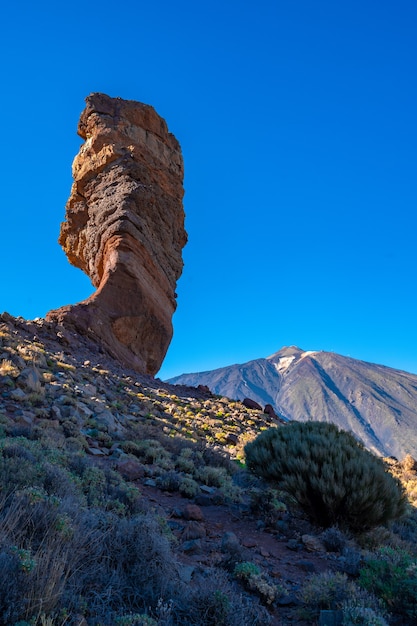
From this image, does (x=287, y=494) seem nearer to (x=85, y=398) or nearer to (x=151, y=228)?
(x=85, y=398)

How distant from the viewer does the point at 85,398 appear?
1106cm

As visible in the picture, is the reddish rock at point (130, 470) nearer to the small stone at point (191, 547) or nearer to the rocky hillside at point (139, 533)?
the rocky hillside at point (139, 533)

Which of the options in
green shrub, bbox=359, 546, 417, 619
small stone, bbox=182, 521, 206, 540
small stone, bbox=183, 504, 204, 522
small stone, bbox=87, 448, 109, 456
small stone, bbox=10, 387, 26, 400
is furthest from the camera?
small stone, bbox=10, 387, 26, 400

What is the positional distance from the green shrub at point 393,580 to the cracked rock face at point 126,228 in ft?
54.1

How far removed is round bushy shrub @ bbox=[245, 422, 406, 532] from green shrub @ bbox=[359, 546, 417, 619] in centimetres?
161

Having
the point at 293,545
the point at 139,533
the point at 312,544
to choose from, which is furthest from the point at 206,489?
the point at 139,533

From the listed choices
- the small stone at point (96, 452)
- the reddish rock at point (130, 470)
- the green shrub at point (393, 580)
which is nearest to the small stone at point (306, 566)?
the green shrub at point (393, 580)

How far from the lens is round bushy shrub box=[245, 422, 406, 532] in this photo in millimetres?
6266

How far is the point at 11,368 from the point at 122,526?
8.11 meters

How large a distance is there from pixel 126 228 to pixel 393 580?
21079 millimetres

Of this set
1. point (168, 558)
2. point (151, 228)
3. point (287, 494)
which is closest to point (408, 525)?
point (287, 494)

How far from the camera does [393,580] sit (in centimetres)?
384

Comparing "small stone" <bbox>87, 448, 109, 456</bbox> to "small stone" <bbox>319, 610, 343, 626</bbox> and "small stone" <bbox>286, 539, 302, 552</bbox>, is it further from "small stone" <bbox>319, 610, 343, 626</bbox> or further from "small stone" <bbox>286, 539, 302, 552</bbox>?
"small stone" <bbox>319, 610, 343, 626</bbox>

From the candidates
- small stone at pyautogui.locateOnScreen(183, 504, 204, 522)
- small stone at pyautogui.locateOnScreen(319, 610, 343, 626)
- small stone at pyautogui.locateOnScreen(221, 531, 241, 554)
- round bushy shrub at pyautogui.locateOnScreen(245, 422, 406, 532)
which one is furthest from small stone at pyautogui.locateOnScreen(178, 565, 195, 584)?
round bushy shrub at pyautogui.locateOnScreen(245, 422, 406, 532)
